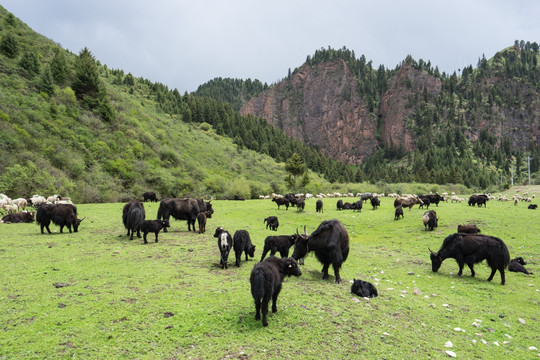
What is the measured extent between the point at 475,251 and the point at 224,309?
9.79 m

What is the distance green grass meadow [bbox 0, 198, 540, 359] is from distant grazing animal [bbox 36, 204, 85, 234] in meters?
2.21

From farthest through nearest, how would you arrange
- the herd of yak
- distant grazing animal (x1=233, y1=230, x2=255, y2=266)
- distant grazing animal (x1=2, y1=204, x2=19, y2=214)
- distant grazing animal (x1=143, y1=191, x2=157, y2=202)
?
distant grazing animal (x1=143, y1=191, x2=157, y2=202), distant grazing animal (x1=2, y1=204, x2=19, y2=214), distant grazing animal (x1=233, y1=230, x2=255, y2=266), the herd of yak

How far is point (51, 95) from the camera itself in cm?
4047

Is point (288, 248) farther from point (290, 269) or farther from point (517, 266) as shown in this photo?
point (517, 266)

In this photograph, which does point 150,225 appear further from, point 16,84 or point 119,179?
point 16,84

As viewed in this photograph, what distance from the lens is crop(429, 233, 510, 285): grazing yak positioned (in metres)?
10.5

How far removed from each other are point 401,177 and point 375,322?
118206mm

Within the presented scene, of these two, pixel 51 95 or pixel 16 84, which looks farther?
pixel 51 95

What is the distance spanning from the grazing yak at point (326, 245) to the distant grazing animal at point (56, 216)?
41.0 ft

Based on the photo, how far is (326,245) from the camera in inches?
364

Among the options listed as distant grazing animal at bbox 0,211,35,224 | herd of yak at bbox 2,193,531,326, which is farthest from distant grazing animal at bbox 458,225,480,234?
distant grazing animal at bbox 0,211,35,224

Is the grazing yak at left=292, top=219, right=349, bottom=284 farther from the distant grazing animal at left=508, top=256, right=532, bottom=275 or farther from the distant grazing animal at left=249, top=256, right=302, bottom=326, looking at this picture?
the distant grazing animal at left=508, top=256, right=532, bottom=275

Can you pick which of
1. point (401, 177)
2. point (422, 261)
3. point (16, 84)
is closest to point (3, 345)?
point (422, 261)

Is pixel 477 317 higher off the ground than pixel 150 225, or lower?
Result: lower
